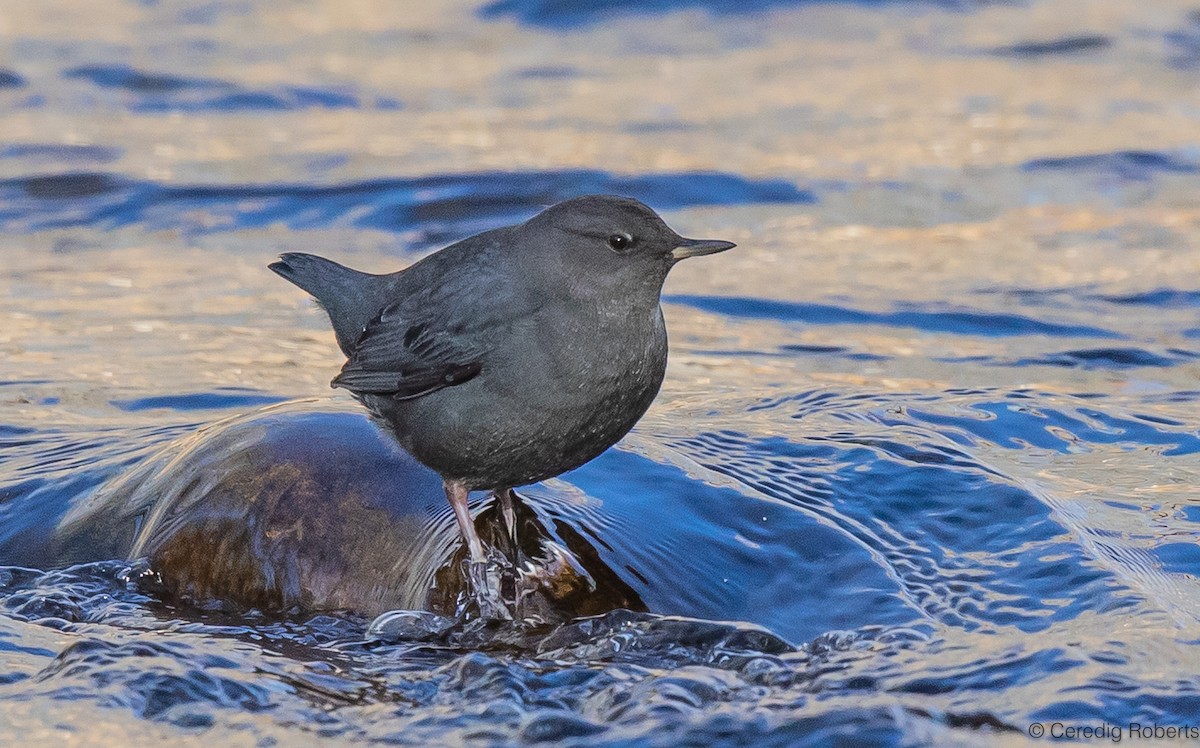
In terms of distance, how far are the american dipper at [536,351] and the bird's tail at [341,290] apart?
0.42 metres

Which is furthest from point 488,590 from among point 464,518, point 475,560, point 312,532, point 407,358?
point 407,358

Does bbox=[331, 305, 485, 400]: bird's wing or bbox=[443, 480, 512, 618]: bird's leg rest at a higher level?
bbox=[331, 305, 485, 400]: bird's wing

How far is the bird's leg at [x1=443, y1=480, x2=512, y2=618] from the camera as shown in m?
4.29

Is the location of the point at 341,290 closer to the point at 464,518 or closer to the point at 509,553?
the point at 464,518

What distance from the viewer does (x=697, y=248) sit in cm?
420

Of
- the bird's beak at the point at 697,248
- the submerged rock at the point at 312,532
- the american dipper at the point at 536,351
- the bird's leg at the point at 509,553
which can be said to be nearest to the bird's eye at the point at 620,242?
the american dipper at the point at 536,351

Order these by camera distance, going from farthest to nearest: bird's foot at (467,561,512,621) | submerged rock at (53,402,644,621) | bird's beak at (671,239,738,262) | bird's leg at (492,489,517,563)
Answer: bird's leg at (492,489,517,563)
submerged rock at (53,402,644,621)
bird's foot at (467,561,512,621)
bird's beak at (671,239,738,262)

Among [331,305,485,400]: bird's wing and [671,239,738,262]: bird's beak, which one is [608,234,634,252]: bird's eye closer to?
[671,239,738,262]: bird's beak

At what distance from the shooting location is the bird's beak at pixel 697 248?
4.16 meters

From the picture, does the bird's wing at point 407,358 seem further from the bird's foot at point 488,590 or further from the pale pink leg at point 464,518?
A: the bird's foot at point 488,590

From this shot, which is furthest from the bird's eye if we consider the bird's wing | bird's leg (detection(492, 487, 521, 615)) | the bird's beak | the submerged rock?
the submerged rock

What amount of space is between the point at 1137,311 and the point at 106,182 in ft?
19.6

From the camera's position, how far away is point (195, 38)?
12602 mm

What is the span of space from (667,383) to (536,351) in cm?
239
